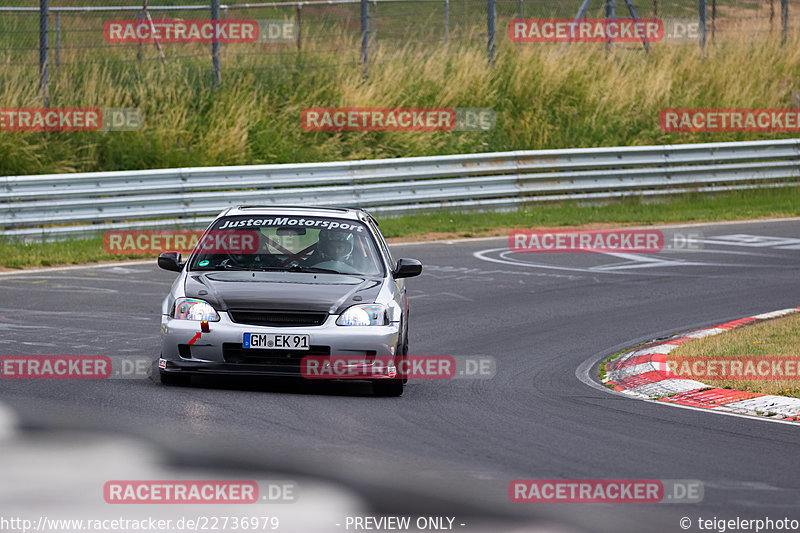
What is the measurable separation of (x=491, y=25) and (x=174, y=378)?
19.2 meters

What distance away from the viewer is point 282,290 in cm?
1005

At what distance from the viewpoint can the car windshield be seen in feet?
35.4

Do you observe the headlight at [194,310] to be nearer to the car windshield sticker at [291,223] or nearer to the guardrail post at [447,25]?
the car windshield sticker at [291,223]

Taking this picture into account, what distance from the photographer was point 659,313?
1513 cm

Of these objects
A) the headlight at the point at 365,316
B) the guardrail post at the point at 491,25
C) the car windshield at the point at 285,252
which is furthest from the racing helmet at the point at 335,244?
the guardrail post at the point at 491,25

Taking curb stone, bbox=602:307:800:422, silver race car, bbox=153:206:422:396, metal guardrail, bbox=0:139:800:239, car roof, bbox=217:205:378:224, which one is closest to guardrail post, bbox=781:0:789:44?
metal guardrail, bbox=0:139:800:239

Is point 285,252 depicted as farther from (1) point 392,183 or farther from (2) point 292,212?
(1) point 392,183

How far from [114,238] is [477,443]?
12967 millimetres

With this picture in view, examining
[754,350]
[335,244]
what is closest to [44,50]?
[335,244]

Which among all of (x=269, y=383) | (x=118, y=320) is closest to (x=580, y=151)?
(x=118, y=320)

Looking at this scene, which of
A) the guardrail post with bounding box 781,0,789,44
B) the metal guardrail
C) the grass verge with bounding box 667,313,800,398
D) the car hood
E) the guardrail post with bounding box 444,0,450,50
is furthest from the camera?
the guardrail post with bounding box 781,0,789,44

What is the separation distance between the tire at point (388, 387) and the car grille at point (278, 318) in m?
0.69

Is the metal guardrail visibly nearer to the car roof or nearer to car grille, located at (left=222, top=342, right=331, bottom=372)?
the car roof

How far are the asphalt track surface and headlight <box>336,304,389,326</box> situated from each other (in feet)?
1.89
